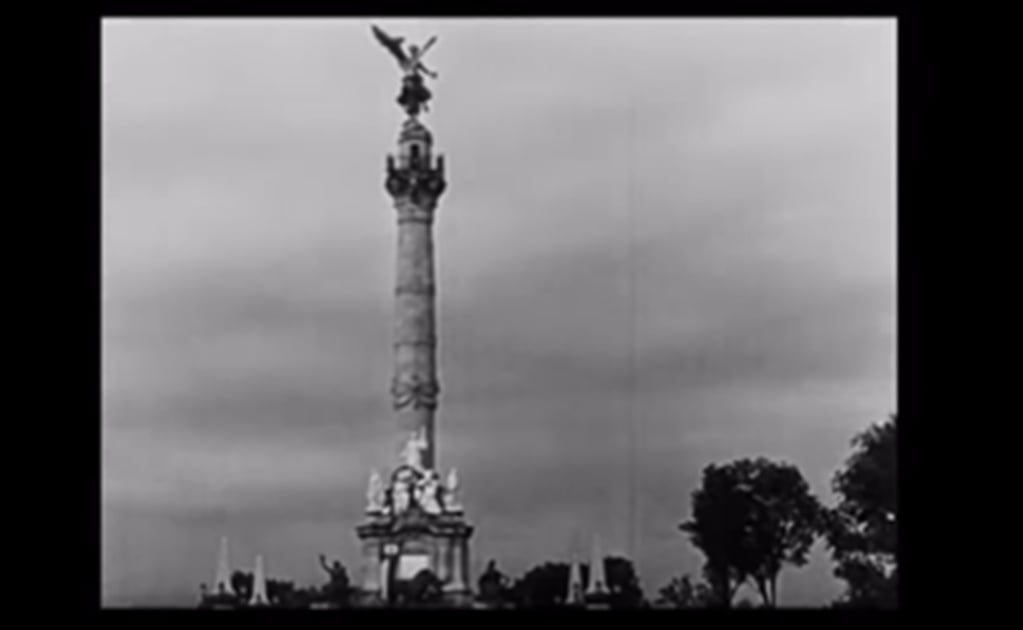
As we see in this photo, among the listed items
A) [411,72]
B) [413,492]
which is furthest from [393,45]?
[413,492]

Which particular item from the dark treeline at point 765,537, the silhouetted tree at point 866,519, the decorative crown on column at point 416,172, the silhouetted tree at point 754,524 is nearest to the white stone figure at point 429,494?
the dark treeline at point 765,537

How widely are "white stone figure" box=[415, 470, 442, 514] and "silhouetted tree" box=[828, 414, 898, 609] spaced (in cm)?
685

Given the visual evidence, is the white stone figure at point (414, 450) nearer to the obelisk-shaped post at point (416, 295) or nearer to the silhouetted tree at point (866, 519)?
the obelisk-shaped post at point (416, 295)

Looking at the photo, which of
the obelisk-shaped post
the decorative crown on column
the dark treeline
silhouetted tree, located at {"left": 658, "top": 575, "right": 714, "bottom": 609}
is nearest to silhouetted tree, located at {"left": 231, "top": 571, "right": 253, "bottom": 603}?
the dark treeline

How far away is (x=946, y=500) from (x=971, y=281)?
759 millimetres

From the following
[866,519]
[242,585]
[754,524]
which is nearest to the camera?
[866,519]

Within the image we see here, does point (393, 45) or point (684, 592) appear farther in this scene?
point (393, 45)

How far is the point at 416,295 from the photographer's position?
98.8ft

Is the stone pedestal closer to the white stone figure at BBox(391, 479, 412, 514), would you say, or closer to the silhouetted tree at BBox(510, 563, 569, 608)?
the white stone figure at BBox(391, 479, 412, 514)

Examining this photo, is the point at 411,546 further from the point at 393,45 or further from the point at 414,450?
the point at 393,45

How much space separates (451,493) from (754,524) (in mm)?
5946

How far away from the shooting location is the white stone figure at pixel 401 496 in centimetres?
2912

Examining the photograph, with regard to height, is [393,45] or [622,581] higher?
[393,45]

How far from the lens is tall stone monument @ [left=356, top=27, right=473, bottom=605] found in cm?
2884
